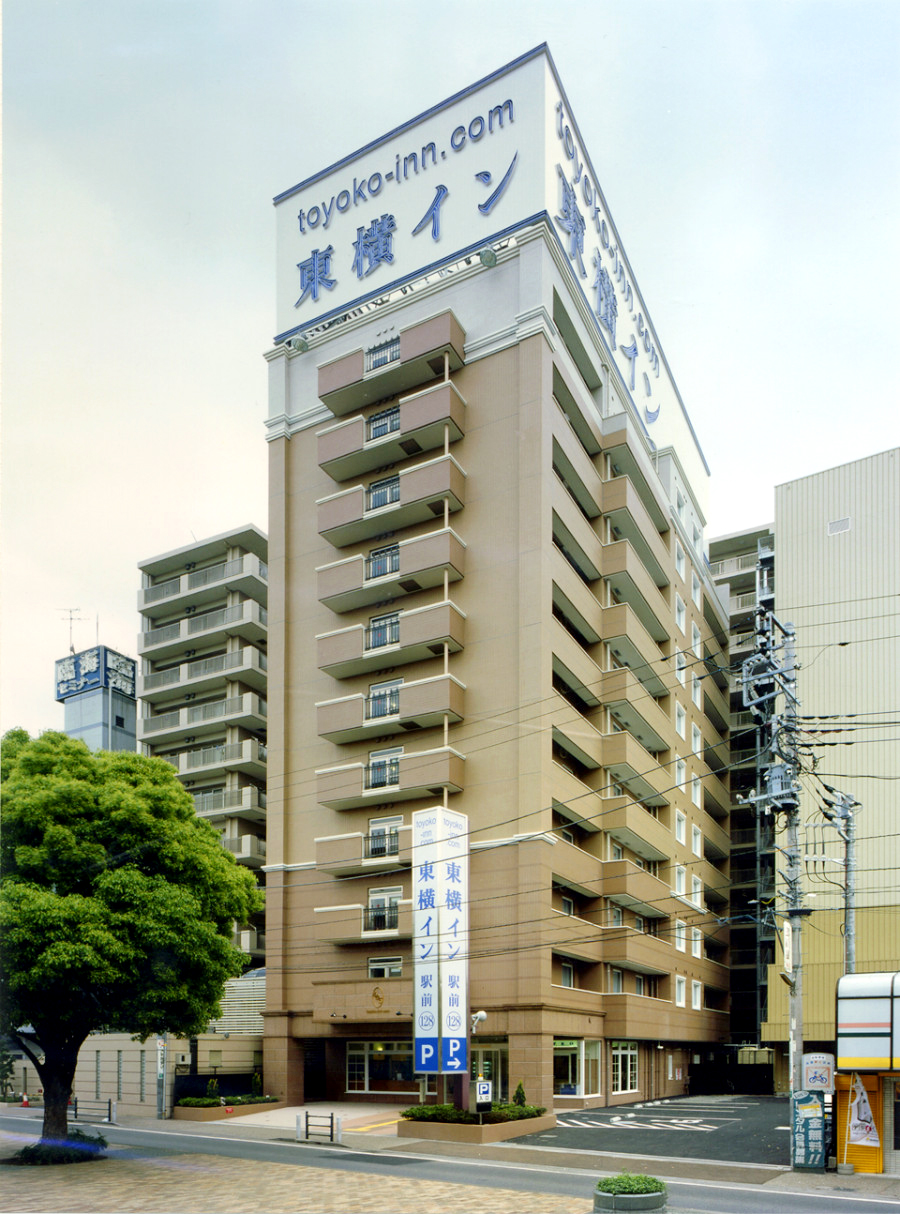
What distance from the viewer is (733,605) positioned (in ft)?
281

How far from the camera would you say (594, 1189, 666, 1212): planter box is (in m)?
19.2

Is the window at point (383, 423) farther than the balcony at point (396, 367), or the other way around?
the window at point (383, 423)

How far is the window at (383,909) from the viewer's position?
4400 cm

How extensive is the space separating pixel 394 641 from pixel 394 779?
584 centimetres

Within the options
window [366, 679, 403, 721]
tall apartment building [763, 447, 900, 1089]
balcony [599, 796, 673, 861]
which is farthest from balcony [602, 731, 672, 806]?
window [366, 679, 403, 721]

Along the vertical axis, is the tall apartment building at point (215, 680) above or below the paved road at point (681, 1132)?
above

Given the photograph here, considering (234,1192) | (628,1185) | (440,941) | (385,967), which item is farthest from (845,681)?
(234,1192)

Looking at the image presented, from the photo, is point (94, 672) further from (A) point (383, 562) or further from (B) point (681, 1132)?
(B) point (681, 1132)

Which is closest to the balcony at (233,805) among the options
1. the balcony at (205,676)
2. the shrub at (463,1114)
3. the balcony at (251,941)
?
the balcony at (251,941)

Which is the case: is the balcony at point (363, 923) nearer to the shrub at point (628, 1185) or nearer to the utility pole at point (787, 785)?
the utility pole at point (787, 785)

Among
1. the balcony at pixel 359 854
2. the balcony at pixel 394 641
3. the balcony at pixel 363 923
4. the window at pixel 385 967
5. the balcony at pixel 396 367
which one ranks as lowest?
the window at pixel 385 967

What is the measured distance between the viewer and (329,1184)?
24828mm

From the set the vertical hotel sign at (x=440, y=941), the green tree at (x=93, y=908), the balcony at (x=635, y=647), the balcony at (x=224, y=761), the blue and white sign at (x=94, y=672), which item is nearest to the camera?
the green tree at (x=93, y=908)

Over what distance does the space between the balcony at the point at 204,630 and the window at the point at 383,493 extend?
67.5ft
